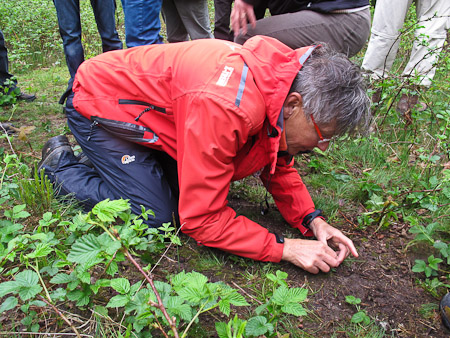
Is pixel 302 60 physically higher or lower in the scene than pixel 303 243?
higher

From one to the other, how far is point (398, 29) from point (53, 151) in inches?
117

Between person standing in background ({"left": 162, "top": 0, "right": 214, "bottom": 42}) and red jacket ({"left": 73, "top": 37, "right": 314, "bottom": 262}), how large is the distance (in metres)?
1.83

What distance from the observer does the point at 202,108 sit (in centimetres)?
155

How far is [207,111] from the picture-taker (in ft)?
5.06

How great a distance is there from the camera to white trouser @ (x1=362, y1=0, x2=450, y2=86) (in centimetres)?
305

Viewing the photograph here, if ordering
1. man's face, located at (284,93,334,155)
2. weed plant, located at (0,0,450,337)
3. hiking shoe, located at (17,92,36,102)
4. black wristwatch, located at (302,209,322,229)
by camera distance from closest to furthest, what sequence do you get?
weed plant, located at (0,0,450,337) < man's face, located at (284,93,334,155) < black wristwatch, located at (302,209,322,229) < hiking shoe, located at (17,92,36,102)

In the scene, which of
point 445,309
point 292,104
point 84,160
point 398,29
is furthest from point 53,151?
point 398,29

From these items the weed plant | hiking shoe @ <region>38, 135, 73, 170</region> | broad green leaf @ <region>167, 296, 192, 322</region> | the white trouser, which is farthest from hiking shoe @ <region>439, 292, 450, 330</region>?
hiking shoe @ <region>38, 135, 73, 170</region>

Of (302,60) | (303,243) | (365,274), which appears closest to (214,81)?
(302,60)

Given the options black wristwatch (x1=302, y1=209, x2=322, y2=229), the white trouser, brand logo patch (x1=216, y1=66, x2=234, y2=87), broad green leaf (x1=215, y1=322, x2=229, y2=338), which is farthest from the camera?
the white trouser

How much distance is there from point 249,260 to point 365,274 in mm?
638

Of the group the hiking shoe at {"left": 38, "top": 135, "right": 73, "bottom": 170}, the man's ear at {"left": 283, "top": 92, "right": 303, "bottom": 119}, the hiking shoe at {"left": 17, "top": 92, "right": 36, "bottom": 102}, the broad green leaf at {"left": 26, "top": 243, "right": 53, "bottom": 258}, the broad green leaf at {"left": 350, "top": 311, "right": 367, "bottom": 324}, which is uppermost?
the man's ear at {"left": 283, "top": 92, "right": 303, "bottom": 119}

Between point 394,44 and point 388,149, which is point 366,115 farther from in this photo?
point 394,44

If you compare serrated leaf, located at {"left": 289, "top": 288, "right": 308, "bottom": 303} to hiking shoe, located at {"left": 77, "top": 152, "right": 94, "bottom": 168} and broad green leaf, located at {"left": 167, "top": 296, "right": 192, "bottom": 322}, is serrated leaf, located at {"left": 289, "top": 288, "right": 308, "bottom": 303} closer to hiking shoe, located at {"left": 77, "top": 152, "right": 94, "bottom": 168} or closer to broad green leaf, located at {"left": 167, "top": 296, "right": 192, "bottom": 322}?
broad green leaf, located at {"left": 167, "top": 296, "right": 192, "bottom": 322}
